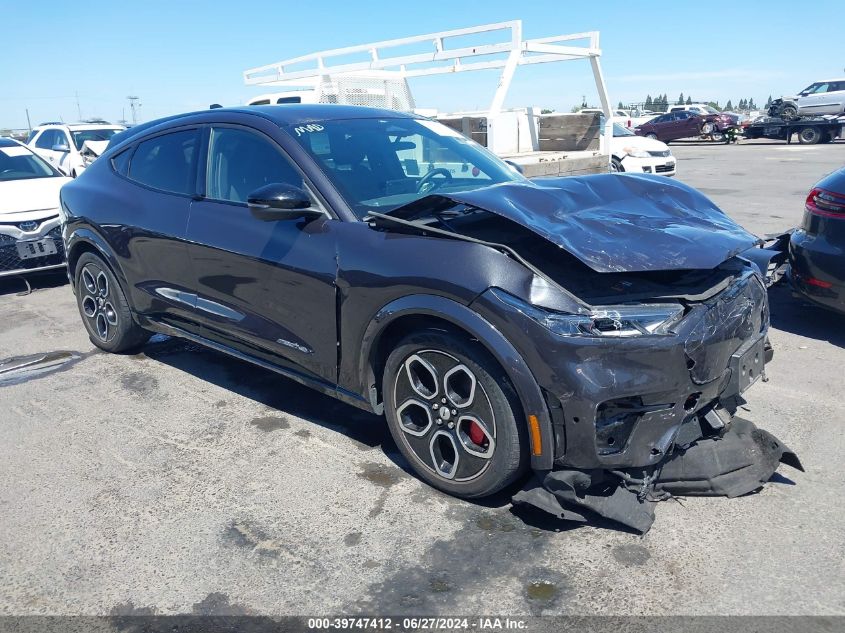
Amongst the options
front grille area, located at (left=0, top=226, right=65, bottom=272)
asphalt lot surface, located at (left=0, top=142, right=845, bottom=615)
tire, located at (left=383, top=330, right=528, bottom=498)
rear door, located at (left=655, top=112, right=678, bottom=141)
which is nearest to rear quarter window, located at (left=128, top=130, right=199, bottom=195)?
asphalt lot surface, located at (left=0, top=142, right=845, bottom=615)

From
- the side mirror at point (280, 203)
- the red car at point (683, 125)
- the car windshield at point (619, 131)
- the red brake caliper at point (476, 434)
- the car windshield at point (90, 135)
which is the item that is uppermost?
the car windshield at point (90, 135)

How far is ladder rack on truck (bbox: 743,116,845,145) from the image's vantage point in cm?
2817

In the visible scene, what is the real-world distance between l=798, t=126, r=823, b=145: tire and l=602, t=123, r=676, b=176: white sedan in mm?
16506

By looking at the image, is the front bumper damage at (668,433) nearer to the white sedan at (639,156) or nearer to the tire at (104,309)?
the tire at (104,309)

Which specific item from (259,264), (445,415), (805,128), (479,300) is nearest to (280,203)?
(259,264)

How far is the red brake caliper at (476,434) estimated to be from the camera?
3074 millimetres

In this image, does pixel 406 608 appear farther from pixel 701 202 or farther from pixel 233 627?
pixel 701 202

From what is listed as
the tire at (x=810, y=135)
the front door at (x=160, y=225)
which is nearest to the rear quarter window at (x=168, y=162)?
the front door at (x=160, y=225)

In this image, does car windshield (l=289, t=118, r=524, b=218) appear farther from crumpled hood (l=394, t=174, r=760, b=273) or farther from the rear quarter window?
the rear quarter window

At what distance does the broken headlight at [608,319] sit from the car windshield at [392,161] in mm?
1117

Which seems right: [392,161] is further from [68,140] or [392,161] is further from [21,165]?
[68,140]

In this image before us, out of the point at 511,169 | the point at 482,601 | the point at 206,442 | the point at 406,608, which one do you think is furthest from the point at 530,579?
the point at 511,169

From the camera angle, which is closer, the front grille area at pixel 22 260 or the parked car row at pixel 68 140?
the front grille area at pixel 22 260

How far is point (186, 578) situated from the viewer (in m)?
2.78
